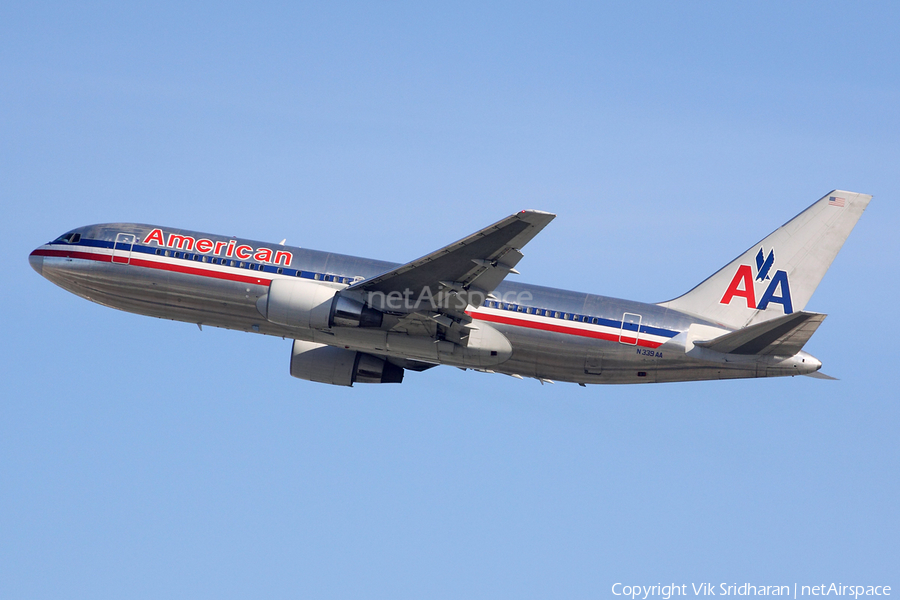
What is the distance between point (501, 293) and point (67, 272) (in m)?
19.0

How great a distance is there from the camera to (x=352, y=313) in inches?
1515

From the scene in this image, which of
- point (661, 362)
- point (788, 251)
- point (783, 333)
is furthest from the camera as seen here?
point (788, 251)

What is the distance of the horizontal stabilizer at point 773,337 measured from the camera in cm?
3550

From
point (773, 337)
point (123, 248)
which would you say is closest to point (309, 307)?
point (123, 248)

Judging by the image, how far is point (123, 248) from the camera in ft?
137

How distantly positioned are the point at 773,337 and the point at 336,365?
18980mm

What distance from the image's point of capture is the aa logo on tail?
42.1 meters

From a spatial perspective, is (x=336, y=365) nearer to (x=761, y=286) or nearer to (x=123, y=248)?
(x=123, y=248)

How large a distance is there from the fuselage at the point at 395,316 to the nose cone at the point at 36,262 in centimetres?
227

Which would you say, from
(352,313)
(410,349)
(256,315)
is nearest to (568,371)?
(410,349)

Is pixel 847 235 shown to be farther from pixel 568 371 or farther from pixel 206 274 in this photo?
pixel 206 274

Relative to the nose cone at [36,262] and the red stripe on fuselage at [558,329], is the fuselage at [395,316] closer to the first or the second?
the red stripe on fuselage at [558,329]

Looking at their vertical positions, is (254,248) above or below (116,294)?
above

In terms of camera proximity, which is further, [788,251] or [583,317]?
[788,251]
